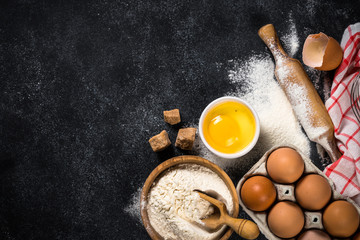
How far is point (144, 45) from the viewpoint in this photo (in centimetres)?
144

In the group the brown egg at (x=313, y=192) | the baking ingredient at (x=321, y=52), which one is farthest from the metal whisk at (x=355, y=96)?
the brown egg at (x=313, y=192)

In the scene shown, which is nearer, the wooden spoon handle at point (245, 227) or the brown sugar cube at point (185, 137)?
the wooden spoon handle at point (245, 227)

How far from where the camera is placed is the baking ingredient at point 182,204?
122 cm

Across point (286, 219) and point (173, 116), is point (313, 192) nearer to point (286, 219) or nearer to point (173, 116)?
point (286, 219)

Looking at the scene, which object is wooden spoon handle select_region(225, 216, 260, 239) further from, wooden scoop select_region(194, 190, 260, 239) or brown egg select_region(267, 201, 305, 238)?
brown egg select_region(267, 201, 305, 238)

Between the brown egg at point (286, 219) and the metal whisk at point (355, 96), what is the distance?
0.47m

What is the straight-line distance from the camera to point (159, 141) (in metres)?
1.33

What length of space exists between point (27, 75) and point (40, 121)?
0.22 metres

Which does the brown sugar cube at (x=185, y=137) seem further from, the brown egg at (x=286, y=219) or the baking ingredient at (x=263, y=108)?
the brown egg at (x=286, y=219)

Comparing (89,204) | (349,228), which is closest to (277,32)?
(349,228)

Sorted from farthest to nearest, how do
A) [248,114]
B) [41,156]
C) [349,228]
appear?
[41,156] → [248,114] → [349,228]

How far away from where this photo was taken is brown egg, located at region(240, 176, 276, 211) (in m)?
1.15

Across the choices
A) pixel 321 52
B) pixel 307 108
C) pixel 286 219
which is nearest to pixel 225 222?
pixel 286 219

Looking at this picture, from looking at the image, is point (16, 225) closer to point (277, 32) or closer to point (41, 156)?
point (41, 156)
